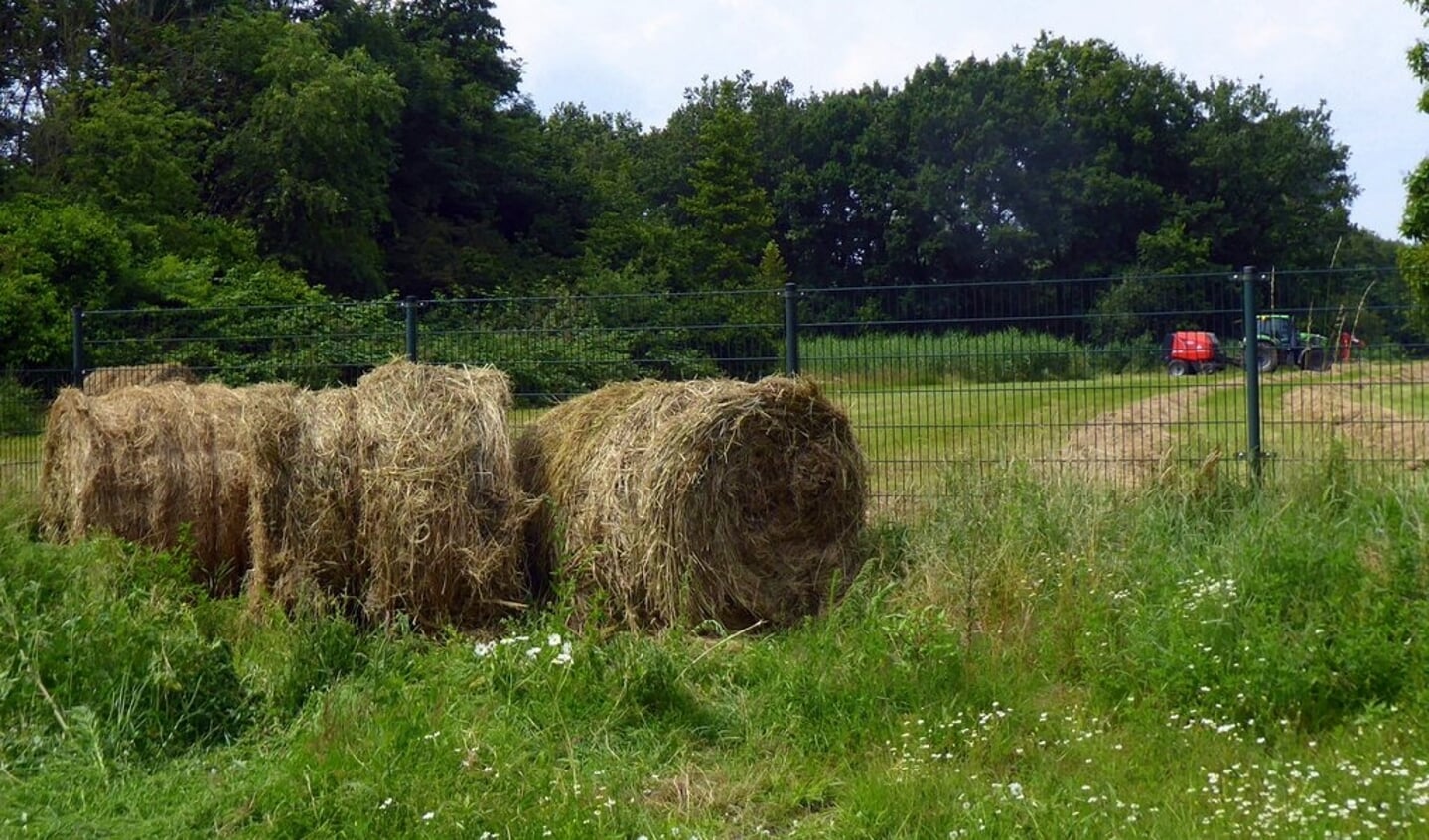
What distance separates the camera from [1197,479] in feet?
25.7

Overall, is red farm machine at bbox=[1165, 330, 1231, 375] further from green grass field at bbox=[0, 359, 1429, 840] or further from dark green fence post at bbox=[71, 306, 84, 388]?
dark green fence post at bbox=[71, 306, 84, 388]

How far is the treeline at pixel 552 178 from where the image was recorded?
24.5 meters

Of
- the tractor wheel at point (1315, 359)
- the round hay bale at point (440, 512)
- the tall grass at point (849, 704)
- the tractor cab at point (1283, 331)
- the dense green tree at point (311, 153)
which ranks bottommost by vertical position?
the tall grass at point (849, 704)

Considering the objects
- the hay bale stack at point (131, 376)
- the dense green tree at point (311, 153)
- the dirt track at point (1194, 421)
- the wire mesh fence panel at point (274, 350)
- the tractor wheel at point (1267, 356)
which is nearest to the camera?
the dirt track at point (1194, 421)

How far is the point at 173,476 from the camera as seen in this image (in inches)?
321

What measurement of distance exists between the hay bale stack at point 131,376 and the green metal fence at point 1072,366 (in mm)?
1529

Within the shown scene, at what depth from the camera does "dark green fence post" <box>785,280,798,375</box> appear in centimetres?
895

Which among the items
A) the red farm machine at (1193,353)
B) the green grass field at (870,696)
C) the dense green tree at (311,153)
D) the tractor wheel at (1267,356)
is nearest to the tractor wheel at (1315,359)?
the tractor wheel at (1267,356)

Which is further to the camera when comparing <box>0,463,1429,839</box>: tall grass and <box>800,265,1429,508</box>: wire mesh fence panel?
<box>800,265,1429,508</box>: wire mesh fence panel

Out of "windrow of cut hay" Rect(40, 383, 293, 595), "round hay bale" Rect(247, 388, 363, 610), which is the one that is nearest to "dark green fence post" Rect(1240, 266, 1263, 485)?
"round hay bale" Rect(247, 388, 363, 610)

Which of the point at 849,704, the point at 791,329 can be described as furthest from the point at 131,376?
the point at 849,704

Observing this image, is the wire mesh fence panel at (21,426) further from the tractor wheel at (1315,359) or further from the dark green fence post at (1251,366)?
the tractor wheel at (1315,359)

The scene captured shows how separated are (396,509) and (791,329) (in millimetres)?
2963

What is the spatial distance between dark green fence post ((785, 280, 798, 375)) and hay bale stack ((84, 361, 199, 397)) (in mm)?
4857
